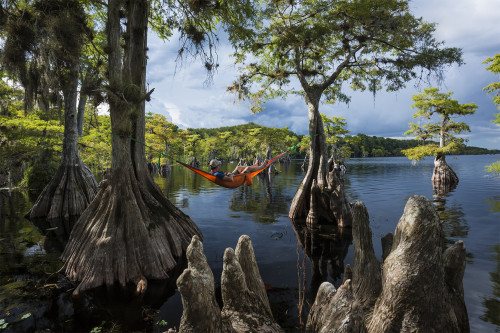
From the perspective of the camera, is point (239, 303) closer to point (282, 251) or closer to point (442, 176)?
point (282, 251)

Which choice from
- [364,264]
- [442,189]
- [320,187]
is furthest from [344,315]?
[442,189]

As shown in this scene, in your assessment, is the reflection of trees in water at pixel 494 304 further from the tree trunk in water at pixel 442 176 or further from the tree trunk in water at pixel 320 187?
the tree trunk in water at pixel 442 176

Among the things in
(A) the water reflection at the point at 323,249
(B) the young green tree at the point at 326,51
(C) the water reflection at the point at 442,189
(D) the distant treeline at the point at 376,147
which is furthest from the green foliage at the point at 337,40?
(D) the distant treeline at the point at 376,147

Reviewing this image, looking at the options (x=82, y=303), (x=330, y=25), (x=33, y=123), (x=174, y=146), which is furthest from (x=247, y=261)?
(x=174, y=146)

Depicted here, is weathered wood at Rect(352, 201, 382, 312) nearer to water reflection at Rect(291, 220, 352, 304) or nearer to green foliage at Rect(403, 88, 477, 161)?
water reflection at Rect(291, 220, 352, 304)

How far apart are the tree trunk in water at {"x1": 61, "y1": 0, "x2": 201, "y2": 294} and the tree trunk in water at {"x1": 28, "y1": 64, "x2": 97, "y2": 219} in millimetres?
8050

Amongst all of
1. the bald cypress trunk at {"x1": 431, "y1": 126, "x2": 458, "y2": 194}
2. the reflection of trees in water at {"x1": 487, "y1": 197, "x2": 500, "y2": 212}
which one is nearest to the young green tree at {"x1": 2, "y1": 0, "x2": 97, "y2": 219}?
the reflection of trees in water at {"x1": 487, "y1": 197, "x2": 500, "y2": 212}

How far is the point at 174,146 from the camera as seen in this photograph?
5831 centimetres

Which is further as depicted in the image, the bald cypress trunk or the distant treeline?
the distant treeline

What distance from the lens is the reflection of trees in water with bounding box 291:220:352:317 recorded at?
775 cm

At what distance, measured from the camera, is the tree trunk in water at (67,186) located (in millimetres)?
13891

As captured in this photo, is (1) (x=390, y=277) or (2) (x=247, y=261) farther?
(2) (x=247, y=261)

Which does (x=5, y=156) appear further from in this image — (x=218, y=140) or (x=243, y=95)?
(x=218, y=140)

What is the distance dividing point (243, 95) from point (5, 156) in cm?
1247
